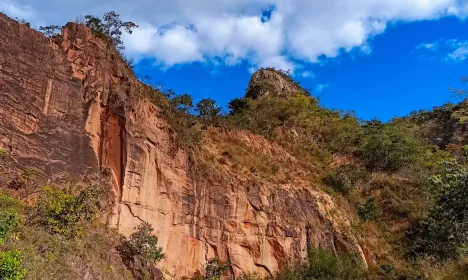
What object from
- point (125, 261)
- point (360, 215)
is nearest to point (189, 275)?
point (125, 261)

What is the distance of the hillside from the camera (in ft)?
46.4

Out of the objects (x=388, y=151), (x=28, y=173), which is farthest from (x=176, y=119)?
(x=388, y=151)

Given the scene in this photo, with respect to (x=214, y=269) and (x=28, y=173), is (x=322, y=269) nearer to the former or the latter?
(x=214, y=269)

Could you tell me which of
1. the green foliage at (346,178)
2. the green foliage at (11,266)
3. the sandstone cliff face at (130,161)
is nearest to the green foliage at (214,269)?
the sandstone cliff face at (130,161)

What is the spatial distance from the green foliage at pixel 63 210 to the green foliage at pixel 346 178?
18596 millimetres

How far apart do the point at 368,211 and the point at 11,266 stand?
22.9 m

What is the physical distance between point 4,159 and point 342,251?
17174mm

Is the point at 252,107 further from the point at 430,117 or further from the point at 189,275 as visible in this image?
the point at 430,117

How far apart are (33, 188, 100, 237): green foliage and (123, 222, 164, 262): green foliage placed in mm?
2305

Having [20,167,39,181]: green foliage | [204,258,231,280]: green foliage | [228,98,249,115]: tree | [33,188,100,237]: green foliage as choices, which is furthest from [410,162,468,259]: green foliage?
[228,98,249,115]: tree

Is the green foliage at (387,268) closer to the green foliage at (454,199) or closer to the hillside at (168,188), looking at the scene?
the hillside at (168,188)

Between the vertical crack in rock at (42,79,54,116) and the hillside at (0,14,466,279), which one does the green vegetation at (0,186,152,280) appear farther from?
the vertical crack in rock at (42,79,54,116)

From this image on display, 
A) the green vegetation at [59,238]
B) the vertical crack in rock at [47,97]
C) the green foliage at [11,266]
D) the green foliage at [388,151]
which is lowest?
the green foliage at [11,266]

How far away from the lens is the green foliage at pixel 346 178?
28812mm
